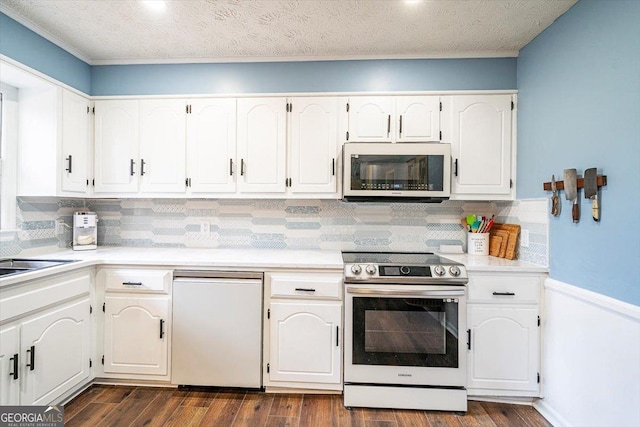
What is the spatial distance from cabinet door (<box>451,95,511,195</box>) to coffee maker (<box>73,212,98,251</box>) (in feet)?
9.70

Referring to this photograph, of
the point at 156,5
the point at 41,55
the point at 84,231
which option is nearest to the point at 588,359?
the point at 156,5

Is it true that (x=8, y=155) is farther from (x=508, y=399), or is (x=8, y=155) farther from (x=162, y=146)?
(x=508, y=399)

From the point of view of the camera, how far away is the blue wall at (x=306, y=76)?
236 centimetres

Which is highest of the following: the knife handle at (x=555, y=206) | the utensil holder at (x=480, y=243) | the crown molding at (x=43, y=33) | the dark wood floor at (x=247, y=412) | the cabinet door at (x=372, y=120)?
the crown molding at (x=43, y=33)

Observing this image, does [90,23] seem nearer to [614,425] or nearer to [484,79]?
[484,79]

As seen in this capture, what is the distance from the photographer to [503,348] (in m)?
1.99

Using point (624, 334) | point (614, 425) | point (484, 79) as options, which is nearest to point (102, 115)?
point (484, 79)

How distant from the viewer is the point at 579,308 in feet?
5.58

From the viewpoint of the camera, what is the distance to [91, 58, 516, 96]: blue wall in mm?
2355

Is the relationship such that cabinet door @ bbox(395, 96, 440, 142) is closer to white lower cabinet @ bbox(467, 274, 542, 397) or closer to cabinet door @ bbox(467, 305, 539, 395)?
white lower cabinet @ bbox(467, 274, 542, 397)

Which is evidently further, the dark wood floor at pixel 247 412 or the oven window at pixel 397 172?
the oven window at pixel 397 172

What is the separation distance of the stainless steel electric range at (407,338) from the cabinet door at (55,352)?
5.76 feet

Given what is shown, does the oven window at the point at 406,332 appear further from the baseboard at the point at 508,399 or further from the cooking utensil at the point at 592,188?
the cooking utensil at the point at 592,188

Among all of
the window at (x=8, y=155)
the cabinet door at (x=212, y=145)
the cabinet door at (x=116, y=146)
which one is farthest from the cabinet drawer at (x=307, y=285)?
the window at (x=8, y=155)
